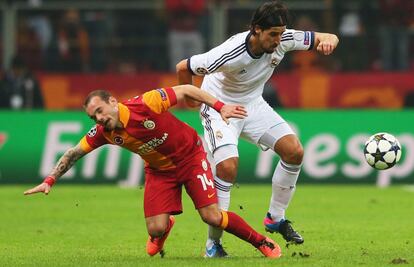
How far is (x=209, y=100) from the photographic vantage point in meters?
9.69

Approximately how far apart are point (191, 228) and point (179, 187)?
324 cm

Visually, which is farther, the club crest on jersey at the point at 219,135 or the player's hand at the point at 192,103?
the club crest on jersey at the point at 219,135

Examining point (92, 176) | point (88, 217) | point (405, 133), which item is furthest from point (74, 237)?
point (405, 133)

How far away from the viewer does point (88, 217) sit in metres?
15.1

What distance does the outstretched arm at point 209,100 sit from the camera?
30.7ft

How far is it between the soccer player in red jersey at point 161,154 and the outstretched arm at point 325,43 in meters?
1.43

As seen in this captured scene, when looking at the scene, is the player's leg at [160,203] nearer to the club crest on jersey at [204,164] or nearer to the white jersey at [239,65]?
the club crest on jersey at [204,164]

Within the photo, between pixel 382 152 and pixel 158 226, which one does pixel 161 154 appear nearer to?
pixel 158 226

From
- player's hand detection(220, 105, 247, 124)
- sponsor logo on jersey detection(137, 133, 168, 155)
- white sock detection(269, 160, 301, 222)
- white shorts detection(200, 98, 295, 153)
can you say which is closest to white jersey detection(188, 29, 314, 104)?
white shorts detection(200, 98, 295, 153)

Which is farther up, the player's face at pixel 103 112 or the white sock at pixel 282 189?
the player's face at pixel 103 112

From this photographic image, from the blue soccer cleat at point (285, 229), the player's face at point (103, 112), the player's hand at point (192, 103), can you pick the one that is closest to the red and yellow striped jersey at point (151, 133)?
the player's face at point (103, 112)

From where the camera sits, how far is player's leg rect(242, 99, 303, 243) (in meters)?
11.1

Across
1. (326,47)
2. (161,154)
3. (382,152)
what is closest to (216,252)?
(161,154)

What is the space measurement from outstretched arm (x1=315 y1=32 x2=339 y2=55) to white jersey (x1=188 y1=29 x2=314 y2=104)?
67 mm
